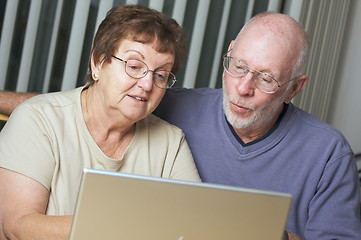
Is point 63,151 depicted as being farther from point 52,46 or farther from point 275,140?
point 52,46

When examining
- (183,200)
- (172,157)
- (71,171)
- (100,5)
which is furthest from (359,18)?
(183,200)

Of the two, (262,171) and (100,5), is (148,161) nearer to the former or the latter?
(262,171)

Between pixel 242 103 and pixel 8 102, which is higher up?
pixel 242 103

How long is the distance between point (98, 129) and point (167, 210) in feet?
2.48

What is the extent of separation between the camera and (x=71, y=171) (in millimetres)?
1617

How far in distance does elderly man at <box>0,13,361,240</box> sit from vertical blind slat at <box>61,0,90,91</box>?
2.53ft

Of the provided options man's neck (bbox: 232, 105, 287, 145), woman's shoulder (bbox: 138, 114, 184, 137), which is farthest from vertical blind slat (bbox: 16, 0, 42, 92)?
man's neck (bbox: 232, 105, 287, 145)

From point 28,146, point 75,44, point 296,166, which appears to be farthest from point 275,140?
point 75,44

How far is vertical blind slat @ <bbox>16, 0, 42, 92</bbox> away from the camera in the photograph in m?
2.44

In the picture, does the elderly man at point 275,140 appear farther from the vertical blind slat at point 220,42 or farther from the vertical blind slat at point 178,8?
the vertical blind slat at point 220,42

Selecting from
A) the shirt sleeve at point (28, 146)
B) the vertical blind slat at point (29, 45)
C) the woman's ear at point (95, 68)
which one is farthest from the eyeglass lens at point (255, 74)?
the vertical blind slat at point (29, 45)

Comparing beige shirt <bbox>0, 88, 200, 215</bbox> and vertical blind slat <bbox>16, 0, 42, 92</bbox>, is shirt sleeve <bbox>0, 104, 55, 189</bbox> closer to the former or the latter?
beige shirt <bbox>0, 88, 200, 215</bbox>

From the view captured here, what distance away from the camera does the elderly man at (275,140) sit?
1.90 metres

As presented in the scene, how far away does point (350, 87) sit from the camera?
402 centimetres
